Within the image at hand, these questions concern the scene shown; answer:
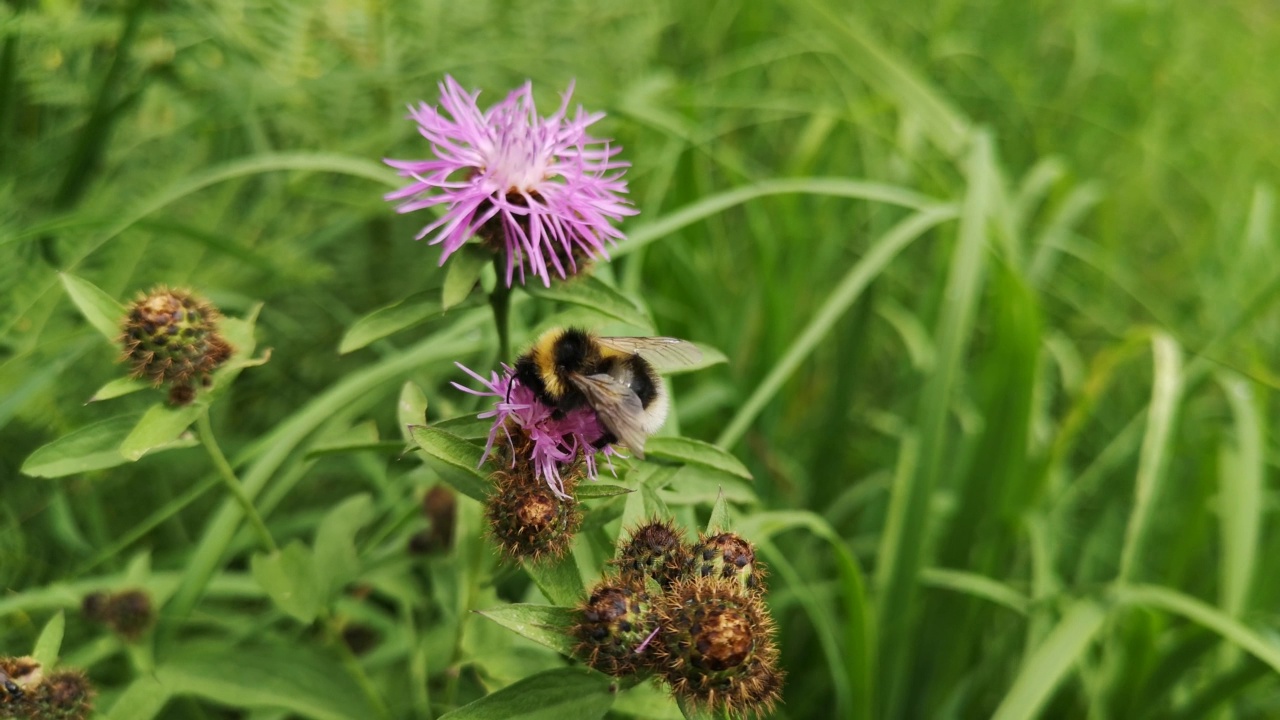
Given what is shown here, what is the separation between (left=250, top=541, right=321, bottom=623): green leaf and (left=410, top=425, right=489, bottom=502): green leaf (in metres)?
0.46

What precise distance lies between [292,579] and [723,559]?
77 centimetres

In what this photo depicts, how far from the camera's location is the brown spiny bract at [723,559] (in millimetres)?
1174

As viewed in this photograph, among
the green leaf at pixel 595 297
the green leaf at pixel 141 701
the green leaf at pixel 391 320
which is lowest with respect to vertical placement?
the green leaf at pixel 141 701

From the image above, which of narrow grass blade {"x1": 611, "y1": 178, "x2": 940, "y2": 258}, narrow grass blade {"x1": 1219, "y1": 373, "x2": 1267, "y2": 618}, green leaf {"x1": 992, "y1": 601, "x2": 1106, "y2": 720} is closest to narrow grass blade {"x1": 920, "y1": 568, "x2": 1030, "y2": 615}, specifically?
green leaf {"x1": 992, "y1": 601, "x2": 1106, "y2": 720}

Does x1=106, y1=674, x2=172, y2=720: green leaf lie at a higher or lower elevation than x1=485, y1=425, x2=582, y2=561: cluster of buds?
lower

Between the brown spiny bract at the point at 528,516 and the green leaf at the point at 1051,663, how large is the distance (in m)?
1.08

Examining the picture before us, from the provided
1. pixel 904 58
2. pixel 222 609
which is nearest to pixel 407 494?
pixel 222 609

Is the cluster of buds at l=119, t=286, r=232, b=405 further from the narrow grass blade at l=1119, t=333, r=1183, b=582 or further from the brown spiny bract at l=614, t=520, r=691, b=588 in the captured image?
the narrow grass blade at l=1119, t=333, r=1183, b=582

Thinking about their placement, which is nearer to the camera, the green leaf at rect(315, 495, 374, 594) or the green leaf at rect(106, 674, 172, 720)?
the green leaf at rect(106, 674, 172, 720)

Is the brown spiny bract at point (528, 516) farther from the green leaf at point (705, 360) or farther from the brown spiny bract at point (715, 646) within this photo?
the green leaf at point (705, 360)

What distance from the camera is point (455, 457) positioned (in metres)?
1.20

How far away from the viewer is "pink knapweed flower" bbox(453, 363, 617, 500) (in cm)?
122

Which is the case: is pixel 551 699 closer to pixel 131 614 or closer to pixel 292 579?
pixel 292 579

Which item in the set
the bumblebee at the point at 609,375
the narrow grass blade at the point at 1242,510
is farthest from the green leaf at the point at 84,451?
the narrow grass blade at the point at 1242,510
